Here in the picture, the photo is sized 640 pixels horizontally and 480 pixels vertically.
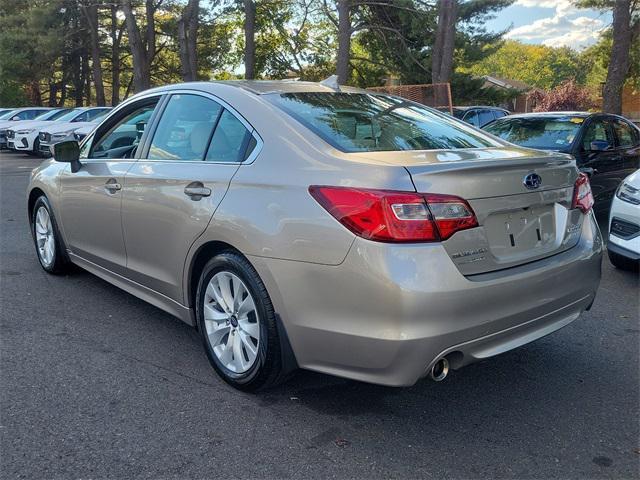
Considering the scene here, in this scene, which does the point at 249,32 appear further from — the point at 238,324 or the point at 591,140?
the point at 238,324

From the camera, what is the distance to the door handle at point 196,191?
3.22 metres

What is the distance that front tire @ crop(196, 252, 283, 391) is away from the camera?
292 centimetres

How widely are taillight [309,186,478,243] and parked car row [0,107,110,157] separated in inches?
597

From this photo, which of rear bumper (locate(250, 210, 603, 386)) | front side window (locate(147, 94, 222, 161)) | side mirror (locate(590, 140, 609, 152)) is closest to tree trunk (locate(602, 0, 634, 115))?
side mirror (locate(590, 140, 609, 152))

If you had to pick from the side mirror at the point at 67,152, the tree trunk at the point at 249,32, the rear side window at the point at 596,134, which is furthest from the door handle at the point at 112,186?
the tree trunk at the point at 249,32

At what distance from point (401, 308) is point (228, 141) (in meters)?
1.48

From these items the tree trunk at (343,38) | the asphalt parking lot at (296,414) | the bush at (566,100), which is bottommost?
the asphalt parking lot at (296,414)

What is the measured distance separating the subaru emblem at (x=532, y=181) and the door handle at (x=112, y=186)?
101 inches

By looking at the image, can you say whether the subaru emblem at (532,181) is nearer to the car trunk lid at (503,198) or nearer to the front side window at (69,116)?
the car trunk lid at (503,198)

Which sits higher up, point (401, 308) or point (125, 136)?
point (125, 136)

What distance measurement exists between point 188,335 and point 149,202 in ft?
3.14

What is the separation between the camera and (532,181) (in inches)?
112

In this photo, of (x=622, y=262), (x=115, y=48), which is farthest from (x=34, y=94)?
(x=622, y=262)

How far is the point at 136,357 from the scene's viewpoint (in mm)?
3643
